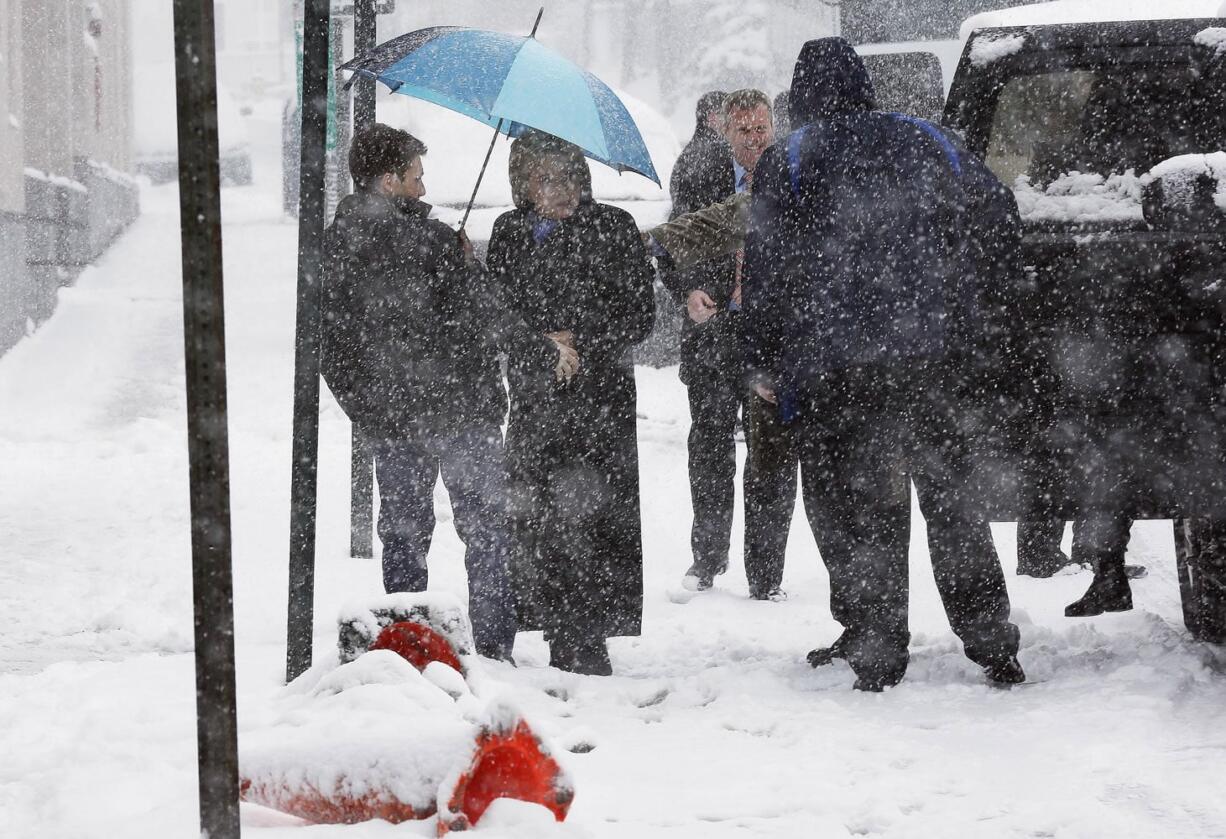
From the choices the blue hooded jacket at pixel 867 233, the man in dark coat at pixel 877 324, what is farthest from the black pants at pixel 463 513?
the blue hooded jacket at pixel 867 233

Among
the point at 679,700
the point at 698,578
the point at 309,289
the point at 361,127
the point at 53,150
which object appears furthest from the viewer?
the point at 53,150

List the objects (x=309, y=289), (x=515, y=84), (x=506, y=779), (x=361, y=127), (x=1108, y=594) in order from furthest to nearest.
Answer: (x=361, y=127) → (x=1108, y=594) → (x=515, y=84) → (x=309, y=289) → (x=506, y=779)

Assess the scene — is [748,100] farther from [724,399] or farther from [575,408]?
[575,408]

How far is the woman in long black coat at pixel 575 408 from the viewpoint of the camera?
5.31 m

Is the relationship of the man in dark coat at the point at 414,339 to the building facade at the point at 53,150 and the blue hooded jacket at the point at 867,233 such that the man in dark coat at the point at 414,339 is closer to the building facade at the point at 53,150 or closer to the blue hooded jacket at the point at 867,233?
the blue hooded jacket at the point at 867,233

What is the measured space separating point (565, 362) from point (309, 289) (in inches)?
50.1

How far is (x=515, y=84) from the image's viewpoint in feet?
17.1

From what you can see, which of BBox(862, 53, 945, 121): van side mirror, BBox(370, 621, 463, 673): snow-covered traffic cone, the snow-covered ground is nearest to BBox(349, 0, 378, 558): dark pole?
the snow-covered ground

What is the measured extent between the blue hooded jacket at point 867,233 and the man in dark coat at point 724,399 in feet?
4.81

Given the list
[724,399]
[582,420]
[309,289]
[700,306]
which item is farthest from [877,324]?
[724,399]

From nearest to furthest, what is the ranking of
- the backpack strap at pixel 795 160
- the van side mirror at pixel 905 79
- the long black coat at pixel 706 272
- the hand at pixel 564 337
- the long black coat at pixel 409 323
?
the backpack strap at pixel 795 160, the long black coat at pixel 409 323, the hand at pixel 564 337, the long black coat at pixel 706 272, the van side mirror at pixel 905 79

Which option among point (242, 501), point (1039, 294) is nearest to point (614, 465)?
point (1039, 294)

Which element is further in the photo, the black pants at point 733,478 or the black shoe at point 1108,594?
the black pants at point 733,478

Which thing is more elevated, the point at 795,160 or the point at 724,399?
the point at 795,160
